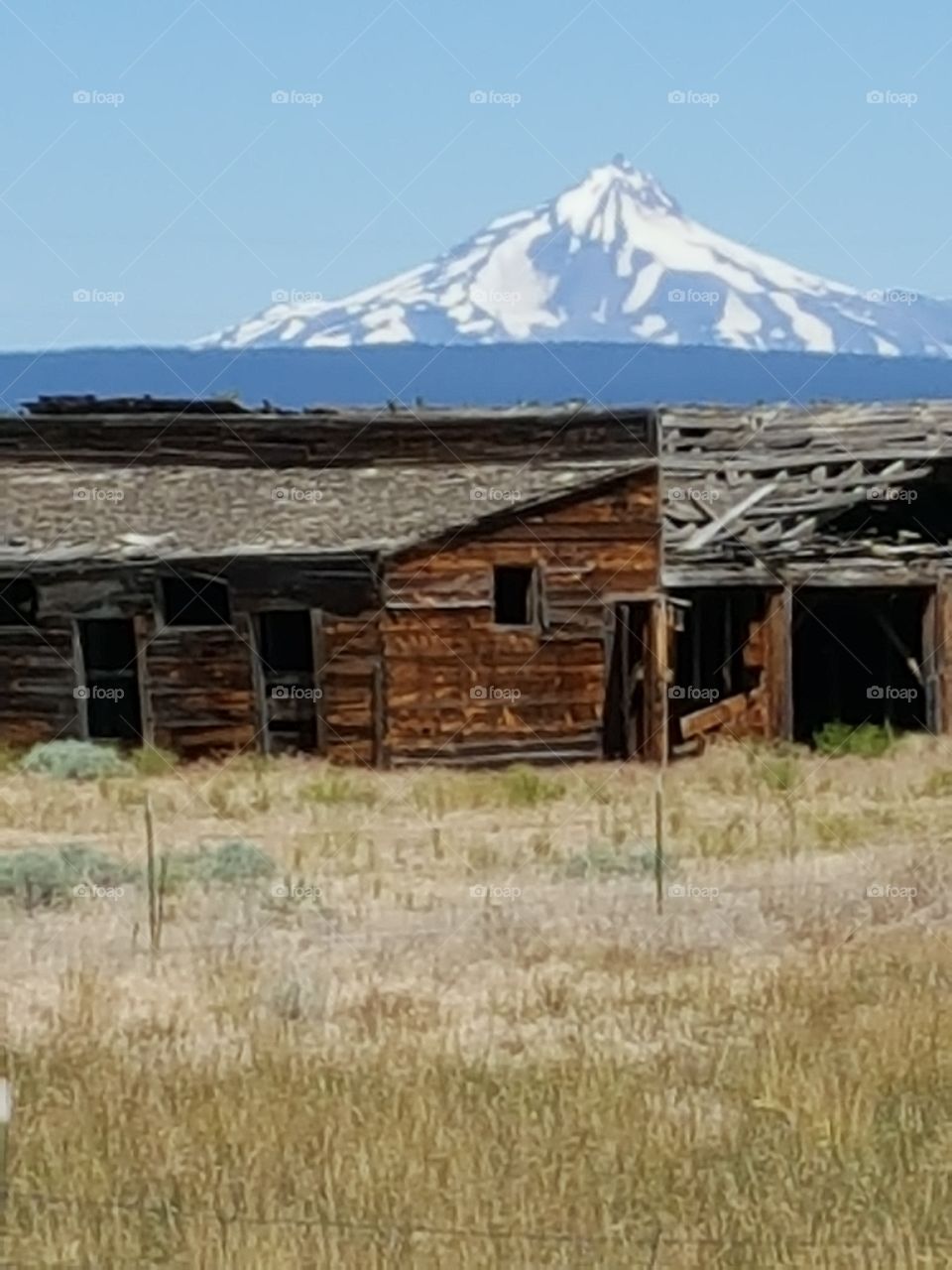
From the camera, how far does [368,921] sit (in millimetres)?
15055

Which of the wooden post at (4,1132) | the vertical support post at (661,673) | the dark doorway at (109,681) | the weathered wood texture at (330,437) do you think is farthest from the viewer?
the weathered wood texture at (330,437)

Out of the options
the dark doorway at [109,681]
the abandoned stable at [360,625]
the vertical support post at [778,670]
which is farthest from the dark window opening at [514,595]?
the dark doorway at [109,681]

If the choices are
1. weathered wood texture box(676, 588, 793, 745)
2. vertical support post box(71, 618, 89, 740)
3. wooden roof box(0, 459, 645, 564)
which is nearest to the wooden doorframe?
weathered wood texture box(676, 588, 793, 745)

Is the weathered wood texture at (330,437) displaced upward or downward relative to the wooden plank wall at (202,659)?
upward

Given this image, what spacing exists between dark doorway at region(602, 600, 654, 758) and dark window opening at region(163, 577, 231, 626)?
189 inches

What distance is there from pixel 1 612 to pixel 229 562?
3.08m

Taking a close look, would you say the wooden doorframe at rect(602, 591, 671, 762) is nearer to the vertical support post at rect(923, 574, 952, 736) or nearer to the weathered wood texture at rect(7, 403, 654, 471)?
the vertical support post at rect(923, 574, 952, 736)

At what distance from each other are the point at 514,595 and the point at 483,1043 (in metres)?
14.3

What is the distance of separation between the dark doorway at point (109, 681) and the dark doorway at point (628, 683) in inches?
231

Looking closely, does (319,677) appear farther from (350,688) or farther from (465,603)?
(465,603)

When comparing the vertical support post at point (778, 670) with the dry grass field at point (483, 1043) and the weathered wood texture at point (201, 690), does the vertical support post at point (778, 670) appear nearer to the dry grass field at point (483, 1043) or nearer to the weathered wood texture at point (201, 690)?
the dry grass field at point (483, 1043)

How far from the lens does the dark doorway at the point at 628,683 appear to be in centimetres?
2500

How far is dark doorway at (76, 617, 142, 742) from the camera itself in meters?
25.5

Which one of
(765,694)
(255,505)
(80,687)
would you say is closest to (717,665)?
(765,694)
